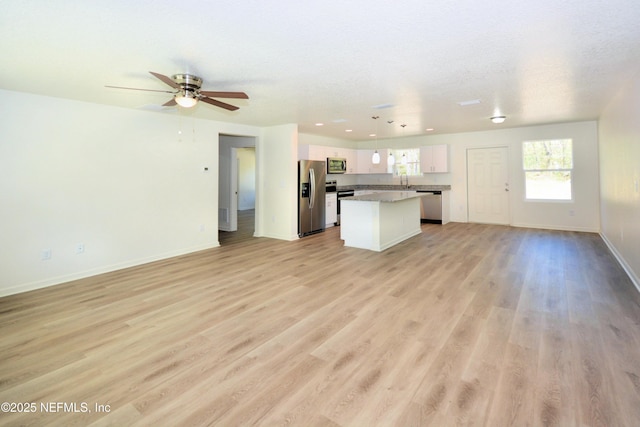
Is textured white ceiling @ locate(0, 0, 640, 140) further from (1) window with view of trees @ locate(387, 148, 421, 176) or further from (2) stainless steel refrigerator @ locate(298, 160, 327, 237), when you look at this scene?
(1) window with view of trees @ locate(387, 148, 421, 176)

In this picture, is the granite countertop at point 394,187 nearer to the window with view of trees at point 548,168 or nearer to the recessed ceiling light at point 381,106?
the window with view of trees at point 548,168

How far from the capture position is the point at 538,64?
311 centimetres

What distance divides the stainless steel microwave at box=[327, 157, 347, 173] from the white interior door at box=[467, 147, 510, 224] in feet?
10.9

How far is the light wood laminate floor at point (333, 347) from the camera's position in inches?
68.0

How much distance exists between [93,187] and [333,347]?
4.11 meters

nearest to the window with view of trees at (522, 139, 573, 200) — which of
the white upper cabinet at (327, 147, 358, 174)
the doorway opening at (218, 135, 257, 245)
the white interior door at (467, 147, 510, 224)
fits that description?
the white interior door at (467, 147, 510, 224)

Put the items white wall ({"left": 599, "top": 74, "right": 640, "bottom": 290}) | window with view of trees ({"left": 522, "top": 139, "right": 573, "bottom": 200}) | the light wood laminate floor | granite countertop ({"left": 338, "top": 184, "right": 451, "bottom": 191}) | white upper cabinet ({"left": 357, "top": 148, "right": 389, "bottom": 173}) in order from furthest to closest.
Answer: white upper cabinet ({"left": 357, "top": 148, "right": 389, "bottom": 173}), granite countertop ({"left": 338, "top": 184, "right": 451, "bottom": 191}), window with view of trees ({"left": 522, "top": 139, "right": 573, "bottom": 200}), white wall ({"left": 599, "top": 74, "right": 640, "bottom": 290}), the light wood laminate floor

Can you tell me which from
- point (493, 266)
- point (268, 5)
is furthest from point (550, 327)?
point (268, 5)

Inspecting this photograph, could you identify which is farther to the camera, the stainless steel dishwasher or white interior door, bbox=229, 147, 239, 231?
the stainless steel dishwasher

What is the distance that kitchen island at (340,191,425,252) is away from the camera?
17.6ft

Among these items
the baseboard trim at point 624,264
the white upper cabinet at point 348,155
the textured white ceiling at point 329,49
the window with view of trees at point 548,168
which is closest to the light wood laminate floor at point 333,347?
the baseboard trim at point 624,264

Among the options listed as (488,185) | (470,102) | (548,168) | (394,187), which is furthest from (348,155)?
(548,168)

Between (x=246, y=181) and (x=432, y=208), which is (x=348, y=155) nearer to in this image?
(x=432, y=208)

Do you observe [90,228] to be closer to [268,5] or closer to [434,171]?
[268,5]
